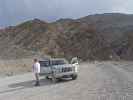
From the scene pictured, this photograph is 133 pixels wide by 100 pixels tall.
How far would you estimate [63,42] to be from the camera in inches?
3548

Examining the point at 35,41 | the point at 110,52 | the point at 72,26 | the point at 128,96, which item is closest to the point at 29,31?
the point at 35,41

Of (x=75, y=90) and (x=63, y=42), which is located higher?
(x=63, y=42)

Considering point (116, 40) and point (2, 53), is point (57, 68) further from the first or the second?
point (116, 40)

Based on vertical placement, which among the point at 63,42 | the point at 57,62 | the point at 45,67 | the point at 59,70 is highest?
the point at 63,42

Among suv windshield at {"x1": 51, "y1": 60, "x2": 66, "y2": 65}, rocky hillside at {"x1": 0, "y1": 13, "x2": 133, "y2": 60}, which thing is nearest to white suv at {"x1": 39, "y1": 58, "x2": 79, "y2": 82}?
suv windshield at {"x1": 51, "y1": 60, "x2": 66, "y2": 65}

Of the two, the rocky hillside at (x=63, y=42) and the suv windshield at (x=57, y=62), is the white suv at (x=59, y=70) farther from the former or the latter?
the rocky hillside at (x=63, y=42)

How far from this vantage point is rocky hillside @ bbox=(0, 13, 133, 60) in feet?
270

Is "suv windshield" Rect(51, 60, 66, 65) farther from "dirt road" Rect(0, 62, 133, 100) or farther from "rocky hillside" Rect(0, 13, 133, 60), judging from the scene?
"rocky hillside" Rect(0, 13, 133, 60)

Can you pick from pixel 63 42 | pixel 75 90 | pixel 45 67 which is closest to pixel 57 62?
pixel 45 67

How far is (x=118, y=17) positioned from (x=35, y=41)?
101 m

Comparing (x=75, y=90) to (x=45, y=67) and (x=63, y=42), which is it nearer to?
(x=45, y=67)

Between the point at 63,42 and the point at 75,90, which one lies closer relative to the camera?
the point at 75,90

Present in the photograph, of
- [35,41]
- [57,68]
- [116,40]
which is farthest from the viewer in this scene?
[116,40]

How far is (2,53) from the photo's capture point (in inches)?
3034
